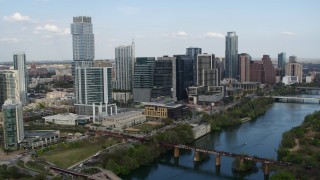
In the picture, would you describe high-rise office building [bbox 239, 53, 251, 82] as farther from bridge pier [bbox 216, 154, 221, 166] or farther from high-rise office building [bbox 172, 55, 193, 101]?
bridge pier [bbox 216, 154, 221, 166]

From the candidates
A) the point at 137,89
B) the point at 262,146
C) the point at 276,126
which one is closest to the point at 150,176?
the point at 262,146

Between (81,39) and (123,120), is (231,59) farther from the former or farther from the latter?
(123,120)

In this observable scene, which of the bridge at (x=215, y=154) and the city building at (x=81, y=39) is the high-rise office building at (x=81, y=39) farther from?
the bridge at (x=215, y=154)

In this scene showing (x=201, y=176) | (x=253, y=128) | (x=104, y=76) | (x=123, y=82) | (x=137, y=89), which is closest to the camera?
(x=201, y=176)

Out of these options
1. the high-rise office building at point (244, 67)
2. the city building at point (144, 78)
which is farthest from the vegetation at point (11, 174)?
the high-rise office building at point (244, 67)

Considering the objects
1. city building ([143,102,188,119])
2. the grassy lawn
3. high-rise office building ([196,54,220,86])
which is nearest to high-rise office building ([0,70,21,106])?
city building ([143,102,188,119])

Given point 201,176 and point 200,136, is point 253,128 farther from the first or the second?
point 201,176

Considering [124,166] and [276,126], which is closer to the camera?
[124,166]
